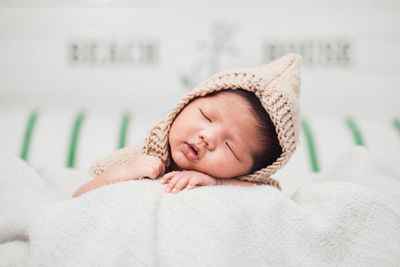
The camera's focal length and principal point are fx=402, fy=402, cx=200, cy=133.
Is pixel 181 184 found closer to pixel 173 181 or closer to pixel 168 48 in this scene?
pixel 173 181

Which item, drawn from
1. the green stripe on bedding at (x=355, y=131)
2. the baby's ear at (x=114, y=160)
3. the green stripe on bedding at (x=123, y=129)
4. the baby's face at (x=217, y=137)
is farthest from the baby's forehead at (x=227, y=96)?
the green stripe on bedding at (x=355, y=131)

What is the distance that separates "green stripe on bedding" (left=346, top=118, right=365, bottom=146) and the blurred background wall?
10 cm

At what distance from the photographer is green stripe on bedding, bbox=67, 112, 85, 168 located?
51.9 inches

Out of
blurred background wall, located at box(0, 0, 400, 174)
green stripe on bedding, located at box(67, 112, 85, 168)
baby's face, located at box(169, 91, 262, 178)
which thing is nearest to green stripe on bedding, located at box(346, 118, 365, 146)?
blurred background wall, located at box(0, 0, 400, 174)

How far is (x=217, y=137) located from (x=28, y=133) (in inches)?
34.4

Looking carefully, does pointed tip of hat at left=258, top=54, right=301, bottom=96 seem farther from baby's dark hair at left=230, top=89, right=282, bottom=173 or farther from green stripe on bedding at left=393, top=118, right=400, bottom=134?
green stripe on bedding at left=393, top=118, right=400, bottom=134

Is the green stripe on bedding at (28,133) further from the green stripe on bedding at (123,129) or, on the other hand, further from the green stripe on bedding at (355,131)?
the green stripe on bedding at (355,131)

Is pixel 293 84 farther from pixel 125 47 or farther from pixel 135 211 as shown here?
pixel 125 47

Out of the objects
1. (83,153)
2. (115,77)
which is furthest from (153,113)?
(83,153)

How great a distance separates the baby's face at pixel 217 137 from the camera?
2.54 ft

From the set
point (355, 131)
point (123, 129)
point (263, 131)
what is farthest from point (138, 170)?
point (355, 131)

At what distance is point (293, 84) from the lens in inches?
34.8

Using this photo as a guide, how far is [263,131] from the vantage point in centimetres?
81

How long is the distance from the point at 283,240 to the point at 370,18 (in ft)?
3.77
